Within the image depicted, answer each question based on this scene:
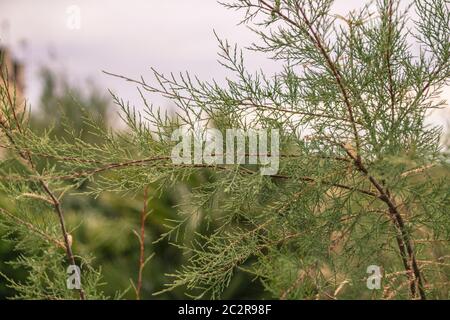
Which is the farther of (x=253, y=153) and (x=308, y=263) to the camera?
(x=253, y=153)

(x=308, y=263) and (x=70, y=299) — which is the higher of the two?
(x=308, y=263)

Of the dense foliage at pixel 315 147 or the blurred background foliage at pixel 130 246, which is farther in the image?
the blurred background foliage at pixel 130 246

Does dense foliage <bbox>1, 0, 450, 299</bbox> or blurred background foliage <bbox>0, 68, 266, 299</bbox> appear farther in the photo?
blurred background foliage <bbox>0, 68, 266, 299</bbox>

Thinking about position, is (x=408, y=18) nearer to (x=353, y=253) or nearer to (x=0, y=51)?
(x=353, y=253)

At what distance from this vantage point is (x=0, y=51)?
5.24 ft

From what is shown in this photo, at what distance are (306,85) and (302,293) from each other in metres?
0.52

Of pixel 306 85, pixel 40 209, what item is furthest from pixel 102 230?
pixel 306 85

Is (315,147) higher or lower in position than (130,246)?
higher

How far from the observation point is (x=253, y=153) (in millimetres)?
1487

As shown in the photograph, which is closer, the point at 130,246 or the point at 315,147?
the point at 315,147
